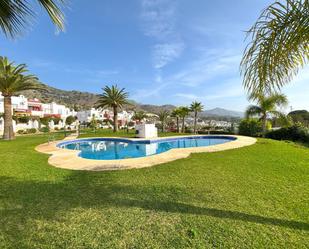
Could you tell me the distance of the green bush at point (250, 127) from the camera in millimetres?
21266

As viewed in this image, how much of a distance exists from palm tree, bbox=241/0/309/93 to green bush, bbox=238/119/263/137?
20226mm

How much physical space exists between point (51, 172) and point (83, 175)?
4.42ft

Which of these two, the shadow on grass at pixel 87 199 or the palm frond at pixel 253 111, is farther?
the palm frond at pixel 253 111

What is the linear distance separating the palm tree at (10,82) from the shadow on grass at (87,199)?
15093 millimetres

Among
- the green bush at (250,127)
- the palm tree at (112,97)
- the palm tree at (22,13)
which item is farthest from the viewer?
the palm tree at (112,97)

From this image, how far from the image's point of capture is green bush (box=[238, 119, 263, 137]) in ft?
69.8

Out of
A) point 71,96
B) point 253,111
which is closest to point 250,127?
point 253,111

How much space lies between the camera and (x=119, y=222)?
334 centimetres

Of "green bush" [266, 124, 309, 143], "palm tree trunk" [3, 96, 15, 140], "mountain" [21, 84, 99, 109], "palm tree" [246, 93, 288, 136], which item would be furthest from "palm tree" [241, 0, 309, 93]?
"mountain" [21, 84, 99, 109]

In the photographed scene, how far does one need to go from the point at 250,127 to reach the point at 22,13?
77.1 feet

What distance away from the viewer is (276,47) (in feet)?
9.27

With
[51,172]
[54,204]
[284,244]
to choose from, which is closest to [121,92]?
[51,172]

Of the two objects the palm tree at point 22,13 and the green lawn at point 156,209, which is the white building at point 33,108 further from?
the palm tree at point 22,13

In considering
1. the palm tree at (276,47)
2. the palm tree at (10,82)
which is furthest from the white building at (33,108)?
the palm tree at (276,47)
